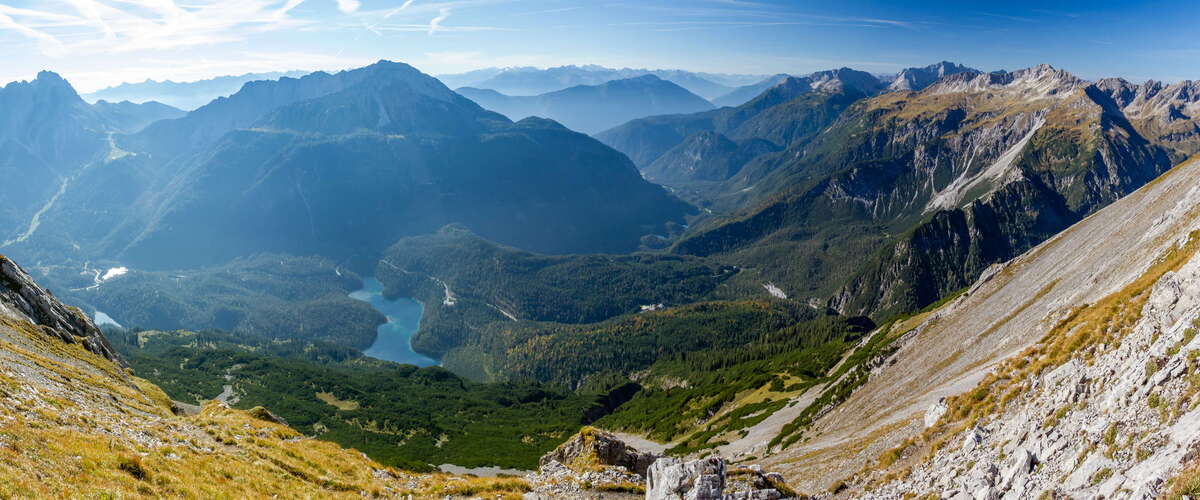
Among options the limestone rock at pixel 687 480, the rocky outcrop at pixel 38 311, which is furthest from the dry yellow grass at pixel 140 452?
the rocky outcrop at pixel 38 311

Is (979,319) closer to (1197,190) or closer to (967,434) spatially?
(1197,190)

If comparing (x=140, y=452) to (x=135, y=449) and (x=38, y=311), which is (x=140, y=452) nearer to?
(x=135, y=449)

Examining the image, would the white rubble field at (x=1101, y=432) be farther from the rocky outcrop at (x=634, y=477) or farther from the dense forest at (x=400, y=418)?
the dense forest at (x=400, y=418)

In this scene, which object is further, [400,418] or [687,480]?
[400,418]

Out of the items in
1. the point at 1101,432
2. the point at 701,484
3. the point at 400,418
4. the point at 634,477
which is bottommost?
the point at 400,418

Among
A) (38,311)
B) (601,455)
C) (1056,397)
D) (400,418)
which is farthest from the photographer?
(400,418)

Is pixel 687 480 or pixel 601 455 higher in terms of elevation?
pixel 687 480

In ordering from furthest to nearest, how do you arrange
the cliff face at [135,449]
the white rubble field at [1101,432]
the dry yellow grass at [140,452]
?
the cliff face at [135,449]
the dry yellow grass at [140,452]
the white rubble field at [1101,432]

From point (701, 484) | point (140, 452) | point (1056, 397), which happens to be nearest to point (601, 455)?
point (701, 484)

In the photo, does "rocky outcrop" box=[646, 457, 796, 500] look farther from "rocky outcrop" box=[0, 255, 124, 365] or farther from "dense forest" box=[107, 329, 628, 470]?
"dense forest" box=[107, 329, 628, 470]
